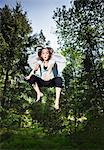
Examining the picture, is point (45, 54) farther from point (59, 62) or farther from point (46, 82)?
point (46, 82)

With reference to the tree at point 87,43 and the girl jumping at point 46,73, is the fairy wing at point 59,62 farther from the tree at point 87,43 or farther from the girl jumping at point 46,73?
the tree at point 87,43

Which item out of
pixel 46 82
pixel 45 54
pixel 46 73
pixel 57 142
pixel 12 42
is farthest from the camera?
pixel 12 42

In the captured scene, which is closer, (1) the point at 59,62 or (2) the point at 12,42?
(1) the point at 59,62

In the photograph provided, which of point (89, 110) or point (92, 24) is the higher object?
point (92, 24)

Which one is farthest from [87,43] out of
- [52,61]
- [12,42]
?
[52,61]

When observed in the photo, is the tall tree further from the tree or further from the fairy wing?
the fairy wing

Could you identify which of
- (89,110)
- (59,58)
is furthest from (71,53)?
(59,58)

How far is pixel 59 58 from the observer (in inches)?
473

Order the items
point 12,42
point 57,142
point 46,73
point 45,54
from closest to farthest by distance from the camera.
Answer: point 46,73 → point 45,54 → point 57,142 → point 12,42

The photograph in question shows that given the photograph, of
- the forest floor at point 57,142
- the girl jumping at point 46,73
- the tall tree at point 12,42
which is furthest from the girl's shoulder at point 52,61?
the tall tree at point 12,42

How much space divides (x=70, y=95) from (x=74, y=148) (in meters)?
14.6

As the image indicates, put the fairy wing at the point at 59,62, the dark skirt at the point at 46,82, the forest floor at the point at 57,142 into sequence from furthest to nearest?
the forest floor at the point at 57,142 < the fairy wing at the point at 59,62 < the dark skirt at the point at 46,82

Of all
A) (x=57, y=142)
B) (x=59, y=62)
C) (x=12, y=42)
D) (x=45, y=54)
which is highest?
(x=12, y=42)

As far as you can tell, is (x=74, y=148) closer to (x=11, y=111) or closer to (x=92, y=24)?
(x=11, y=111)
